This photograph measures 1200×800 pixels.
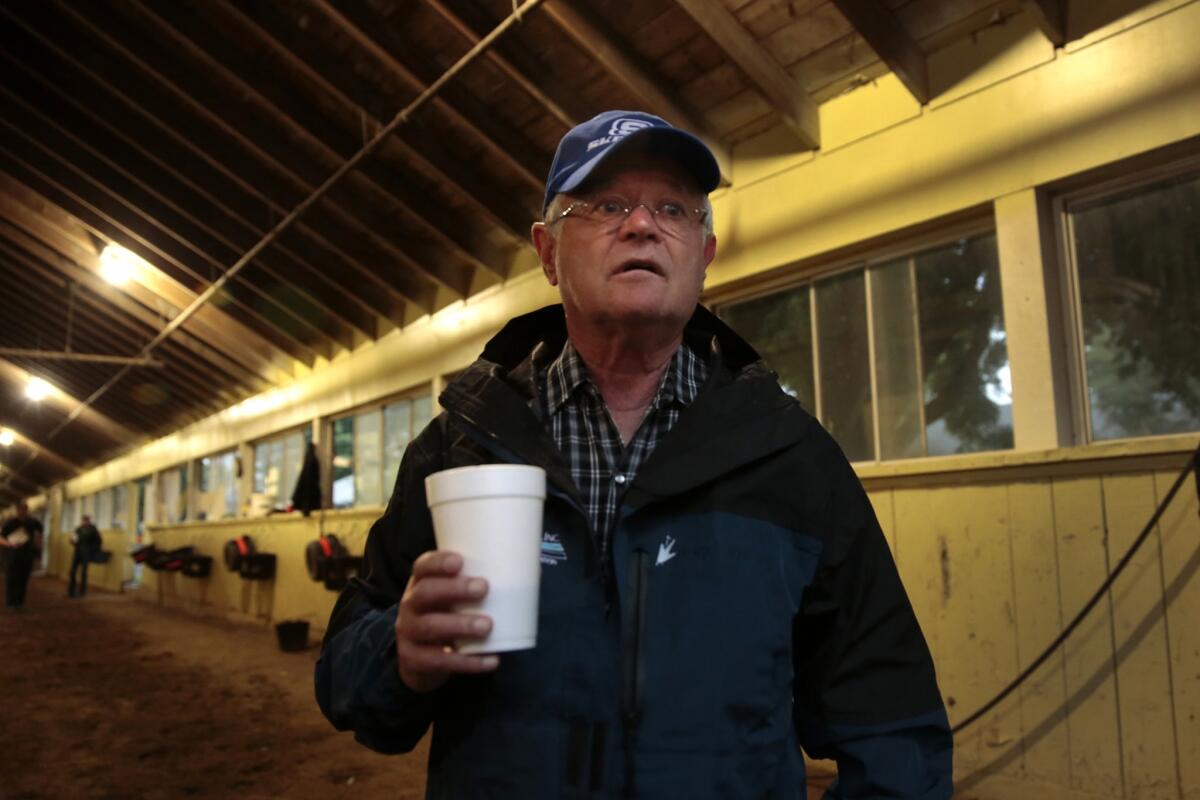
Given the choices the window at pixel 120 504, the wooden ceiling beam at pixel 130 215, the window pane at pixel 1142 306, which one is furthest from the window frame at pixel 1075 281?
the window at pixel 120 504

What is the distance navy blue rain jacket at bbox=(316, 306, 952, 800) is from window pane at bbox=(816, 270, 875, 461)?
3.73 m

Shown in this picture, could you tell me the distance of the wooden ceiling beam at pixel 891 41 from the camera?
164 inches

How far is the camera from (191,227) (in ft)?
30.1

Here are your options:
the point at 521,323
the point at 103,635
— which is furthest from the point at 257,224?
the point at 521,323

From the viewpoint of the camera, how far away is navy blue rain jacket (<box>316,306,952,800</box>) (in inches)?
44.3

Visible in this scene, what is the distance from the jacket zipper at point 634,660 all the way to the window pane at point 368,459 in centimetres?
911

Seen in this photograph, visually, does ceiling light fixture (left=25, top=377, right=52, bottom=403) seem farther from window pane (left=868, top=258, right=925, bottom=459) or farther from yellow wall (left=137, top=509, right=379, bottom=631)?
window pane (left=868, top=258, right=925, bottom=459)

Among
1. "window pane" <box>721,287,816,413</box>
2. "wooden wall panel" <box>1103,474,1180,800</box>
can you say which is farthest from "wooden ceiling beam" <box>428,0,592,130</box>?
"wooden wall panel" <box>1103,474,1180,800</box>

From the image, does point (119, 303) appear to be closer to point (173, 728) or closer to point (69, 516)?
point (173, 728)

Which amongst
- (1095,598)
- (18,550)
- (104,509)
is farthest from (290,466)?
(104,509)

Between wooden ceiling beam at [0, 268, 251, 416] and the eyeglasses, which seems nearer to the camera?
the eyeglasses

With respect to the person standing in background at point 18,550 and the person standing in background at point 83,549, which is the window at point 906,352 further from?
the person standing in background at point 83,549

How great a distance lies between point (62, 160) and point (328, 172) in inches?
123

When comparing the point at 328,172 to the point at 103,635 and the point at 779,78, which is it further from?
the point at 103,635
